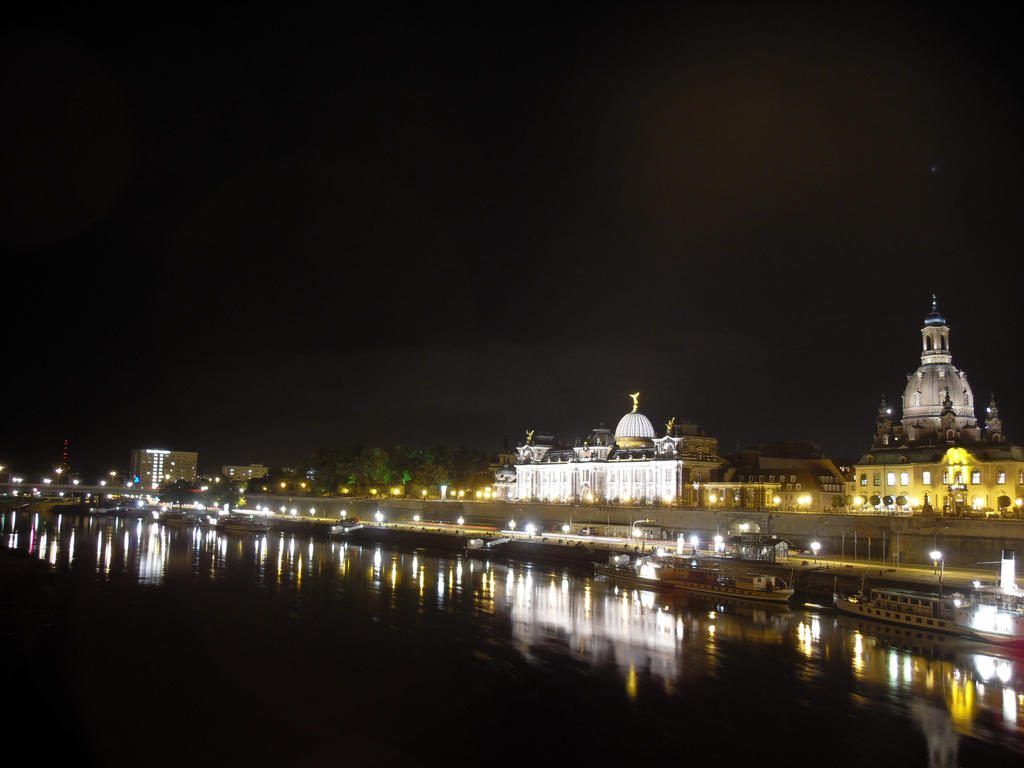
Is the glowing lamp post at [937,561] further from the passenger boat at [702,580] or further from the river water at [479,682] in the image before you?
the passenger boat at [702,580]

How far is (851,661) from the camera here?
4231 cm

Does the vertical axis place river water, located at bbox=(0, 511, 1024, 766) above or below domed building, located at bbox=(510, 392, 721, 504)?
below

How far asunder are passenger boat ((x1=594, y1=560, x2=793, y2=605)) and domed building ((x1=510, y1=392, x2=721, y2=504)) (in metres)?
48.8

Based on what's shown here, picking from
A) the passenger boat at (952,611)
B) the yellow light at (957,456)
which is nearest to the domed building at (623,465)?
the yellow light at (957,456)

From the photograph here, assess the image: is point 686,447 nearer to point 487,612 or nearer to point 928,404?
point 928,404

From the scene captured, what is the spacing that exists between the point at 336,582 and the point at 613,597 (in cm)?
2350

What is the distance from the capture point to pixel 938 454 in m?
92.8

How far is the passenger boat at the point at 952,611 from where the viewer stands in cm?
4444

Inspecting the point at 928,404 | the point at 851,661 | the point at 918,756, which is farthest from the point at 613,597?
the point at 928,404

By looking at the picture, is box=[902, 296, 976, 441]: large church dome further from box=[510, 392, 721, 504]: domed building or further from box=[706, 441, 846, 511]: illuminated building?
box=[510, 392, 721, 504]: domed building

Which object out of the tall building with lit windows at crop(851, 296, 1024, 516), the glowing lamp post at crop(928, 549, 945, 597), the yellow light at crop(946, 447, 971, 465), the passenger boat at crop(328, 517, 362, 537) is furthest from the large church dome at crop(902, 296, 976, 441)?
the passenger boat at crop(328, 517, 362, 537)

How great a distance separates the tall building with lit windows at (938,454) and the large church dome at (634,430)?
3719cm

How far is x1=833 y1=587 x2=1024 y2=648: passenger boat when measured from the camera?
44.4 m

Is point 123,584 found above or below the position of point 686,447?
below
